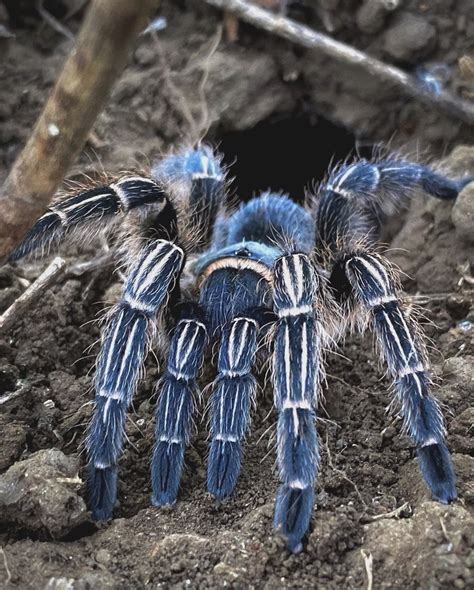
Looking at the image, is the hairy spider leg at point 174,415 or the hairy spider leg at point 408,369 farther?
the hairy spider leg at point 174,415

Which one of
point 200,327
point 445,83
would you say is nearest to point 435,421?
point 200,327

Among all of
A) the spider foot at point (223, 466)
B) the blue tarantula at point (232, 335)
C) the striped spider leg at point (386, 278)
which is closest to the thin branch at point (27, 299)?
the blue tarantula at point (232, 335)

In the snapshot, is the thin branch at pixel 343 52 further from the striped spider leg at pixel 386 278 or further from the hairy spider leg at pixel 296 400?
the hairy spider leg at pixel 296 400

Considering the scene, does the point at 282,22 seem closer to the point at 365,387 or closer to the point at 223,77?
the point at 223,77

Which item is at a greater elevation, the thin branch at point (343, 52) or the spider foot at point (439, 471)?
the thin branch at point (343, 52)

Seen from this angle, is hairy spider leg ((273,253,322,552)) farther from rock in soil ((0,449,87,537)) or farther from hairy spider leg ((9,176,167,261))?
hairy spider leg ((9,176,167,261))

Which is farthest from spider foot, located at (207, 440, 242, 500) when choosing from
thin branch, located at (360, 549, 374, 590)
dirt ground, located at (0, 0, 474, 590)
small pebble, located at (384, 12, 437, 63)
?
small pebble, located at (384, 12, 437, 63)

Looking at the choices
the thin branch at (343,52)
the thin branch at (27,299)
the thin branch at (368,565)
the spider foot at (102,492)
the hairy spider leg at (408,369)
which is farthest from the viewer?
the thin branch at (343,52)
